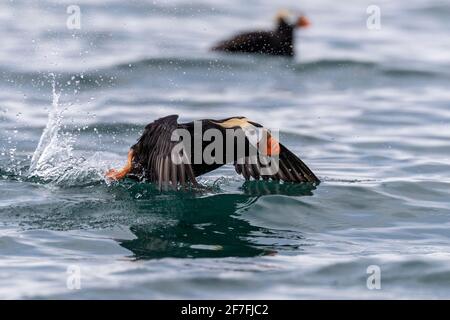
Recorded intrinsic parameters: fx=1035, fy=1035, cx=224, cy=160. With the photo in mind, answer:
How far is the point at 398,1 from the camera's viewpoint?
19.6 metres

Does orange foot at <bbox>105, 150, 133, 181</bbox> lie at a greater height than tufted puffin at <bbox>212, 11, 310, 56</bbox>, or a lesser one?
lesser

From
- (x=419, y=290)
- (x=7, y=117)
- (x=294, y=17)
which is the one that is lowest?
(x=419, y=290)

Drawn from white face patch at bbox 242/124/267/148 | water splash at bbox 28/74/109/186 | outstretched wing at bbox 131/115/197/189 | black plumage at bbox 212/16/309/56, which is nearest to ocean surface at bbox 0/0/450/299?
water splash at bbox 28/74/109/186

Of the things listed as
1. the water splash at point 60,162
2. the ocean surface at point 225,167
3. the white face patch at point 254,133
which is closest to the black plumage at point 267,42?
the ocean surface at point 225,167

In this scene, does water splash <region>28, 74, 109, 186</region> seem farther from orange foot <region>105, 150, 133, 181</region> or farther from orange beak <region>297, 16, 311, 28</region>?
orange beak <region>297, 16, 311, 28</region>

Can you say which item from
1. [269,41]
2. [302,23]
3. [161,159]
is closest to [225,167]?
[161,159]

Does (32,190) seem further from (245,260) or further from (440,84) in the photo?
(440,84)

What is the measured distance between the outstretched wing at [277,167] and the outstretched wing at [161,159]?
1.11 meters

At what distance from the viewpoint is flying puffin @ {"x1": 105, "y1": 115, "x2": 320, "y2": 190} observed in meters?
8.06

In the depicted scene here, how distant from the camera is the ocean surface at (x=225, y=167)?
7.40 m

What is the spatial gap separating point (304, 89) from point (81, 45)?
140 inches

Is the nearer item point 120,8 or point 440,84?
point 440,84

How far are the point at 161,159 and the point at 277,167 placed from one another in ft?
5.48
